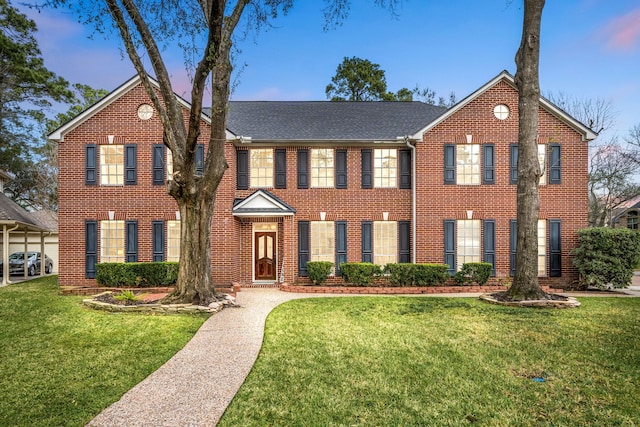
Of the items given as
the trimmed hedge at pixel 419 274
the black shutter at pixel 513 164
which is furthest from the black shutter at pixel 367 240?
the black shutter at pixel 513 164

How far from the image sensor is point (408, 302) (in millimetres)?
10742

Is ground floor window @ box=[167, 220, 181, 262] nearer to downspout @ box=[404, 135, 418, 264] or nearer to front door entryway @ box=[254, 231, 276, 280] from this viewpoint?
front door entryway @ box=[254, 231, 276, 280]

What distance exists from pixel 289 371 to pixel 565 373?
155 inches

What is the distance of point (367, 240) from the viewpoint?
1452 cm

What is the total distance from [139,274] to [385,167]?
968 cm

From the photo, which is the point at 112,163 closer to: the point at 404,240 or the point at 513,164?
the point at 404,240

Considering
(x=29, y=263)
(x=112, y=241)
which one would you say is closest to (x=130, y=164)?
(x=112, y=241)

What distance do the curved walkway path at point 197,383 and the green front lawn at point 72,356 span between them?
0.73 ft

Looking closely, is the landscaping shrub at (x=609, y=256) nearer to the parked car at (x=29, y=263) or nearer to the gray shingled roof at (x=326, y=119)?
the gray shingled roof at (x=326, y=119)

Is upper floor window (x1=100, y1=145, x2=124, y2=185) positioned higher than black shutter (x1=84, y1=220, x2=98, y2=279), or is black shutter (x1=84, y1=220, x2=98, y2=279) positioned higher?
upper floor window (x1=100, y1=145, x2=124, y2=185)

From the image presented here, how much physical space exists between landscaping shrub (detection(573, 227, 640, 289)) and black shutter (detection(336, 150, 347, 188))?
344 inches

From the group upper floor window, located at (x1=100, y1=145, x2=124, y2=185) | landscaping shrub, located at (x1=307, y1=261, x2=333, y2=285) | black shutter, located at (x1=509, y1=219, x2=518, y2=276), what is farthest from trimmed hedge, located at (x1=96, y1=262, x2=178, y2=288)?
black shutter, located at (x1=509, y1=219, x2=518, y2=276)

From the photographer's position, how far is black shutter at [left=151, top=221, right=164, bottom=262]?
13.9m

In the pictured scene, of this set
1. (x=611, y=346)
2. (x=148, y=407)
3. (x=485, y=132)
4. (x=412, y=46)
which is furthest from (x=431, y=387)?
(x=412, y=46)
